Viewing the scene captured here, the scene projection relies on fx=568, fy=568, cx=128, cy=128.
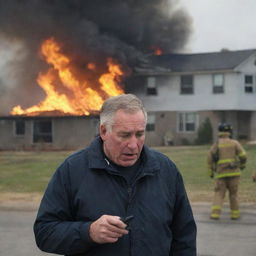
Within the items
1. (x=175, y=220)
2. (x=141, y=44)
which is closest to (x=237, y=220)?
(x=175, y=220)

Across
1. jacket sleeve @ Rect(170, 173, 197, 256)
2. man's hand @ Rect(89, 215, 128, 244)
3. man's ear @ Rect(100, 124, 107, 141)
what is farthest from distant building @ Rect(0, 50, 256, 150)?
man's hand @ Rect(89, 215, 128, 244)

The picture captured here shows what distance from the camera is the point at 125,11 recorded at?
43.3m

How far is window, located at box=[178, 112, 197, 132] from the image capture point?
3516 cm

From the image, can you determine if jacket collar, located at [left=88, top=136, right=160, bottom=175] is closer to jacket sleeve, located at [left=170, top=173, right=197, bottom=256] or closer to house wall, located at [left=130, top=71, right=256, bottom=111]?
jacket sleeve, located at [left=170, top=173, right=197, bottom=256]

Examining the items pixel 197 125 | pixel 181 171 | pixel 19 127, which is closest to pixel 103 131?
pixel 181 171

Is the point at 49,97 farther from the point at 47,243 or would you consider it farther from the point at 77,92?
the point at 47,243

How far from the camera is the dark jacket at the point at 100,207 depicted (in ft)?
9.66

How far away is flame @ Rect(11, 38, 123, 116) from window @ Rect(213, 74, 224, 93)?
5944 mm

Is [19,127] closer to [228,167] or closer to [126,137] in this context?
[228,167]

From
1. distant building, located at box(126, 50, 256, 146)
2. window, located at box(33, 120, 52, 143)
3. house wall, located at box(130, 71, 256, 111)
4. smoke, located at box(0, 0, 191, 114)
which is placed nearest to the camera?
window, located at box(33, 120, 52, 143)

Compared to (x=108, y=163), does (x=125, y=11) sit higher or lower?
higher

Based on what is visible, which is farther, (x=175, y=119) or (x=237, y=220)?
(x=175, y=119)

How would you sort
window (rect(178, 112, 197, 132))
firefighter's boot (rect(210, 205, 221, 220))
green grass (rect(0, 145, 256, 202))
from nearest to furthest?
firefighter's boot (rect(210, 205, 221, 220)) < green grass (rect(0, 145, 256, 202)) < window (rect(178, 112, 197, 132))

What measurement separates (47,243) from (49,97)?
33777 mm
